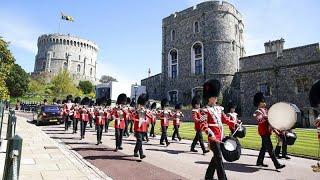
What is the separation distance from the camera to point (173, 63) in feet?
172

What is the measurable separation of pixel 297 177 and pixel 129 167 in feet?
14.5

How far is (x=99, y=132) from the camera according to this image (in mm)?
15078

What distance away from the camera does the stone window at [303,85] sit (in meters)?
34.3

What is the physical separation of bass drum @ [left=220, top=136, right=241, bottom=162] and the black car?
73.3ft

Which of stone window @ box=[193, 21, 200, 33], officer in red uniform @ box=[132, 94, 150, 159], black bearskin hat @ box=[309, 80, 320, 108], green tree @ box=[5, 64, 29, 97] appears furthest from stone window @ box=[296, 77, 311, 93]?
green tree @ box=[5, 64, 29, 97]

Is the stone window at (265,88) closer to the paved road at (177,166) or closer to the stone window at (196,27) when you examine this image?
the stone window at (196,27)

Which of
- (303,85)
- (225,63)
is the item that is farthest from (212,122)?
(225,63)

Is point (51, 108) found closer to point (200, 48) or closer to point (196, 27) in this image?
point (200, 48)

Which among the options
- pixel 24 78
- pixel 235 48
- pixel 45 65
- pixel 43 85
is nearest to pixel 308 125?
pixel 235 48

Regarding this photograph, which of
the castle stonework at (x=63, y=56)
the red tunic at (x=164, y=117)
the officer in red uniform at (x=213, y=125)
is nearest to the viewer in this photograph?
the officer in red uniform at (x=213, y=125)

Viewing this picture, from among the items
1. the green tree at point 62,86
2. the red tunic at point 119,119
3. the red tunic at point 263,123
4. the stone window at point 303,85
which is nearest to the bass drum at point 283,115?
the red tunic at point 263,123

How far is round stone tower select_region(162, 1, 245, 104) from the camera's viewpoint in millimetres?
46938

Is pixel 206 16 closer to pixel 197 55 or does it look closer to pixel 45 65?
pixel 197 55

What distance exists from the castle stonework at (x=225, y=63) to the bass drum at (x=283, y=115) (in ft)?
84.5
